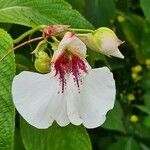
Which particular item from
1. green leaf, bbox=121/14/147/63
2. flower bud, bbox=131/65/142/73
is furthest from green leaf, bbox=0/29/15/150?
flower bud, bbox=131/65/142/73

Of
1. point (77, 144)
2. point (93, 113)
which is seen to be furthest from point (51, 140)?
point (93, 113)

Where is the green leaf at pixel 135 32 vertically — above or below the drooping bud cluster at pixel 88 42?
below

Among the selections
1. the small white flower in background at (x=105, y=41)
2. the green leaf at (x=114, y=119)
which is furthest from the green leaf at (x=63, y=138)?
the green leaf at (x=114, y=119)

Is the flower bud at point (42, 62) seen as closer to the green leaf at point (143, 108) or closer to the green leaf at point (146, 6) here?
the green leaf at point (146, 6)

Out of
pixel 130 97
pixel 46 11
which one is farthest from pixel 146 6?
pixel 46 11

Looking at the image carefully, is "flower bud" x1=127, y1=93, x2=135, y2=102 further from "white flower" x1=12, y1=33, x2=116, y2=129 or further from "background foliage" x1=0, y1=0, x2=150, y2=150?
"white flower" x1=12, y1=33, x2=116, y2=129

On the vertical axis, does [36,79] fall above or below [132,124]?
above

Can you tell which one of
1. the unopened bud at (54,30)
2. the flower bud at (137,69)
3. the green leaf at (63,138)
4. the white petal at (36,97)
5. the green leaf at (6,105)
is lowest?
the flower bud at (137,69)

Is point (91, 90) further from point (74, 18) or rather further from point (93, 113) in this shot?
point (74, 18)
